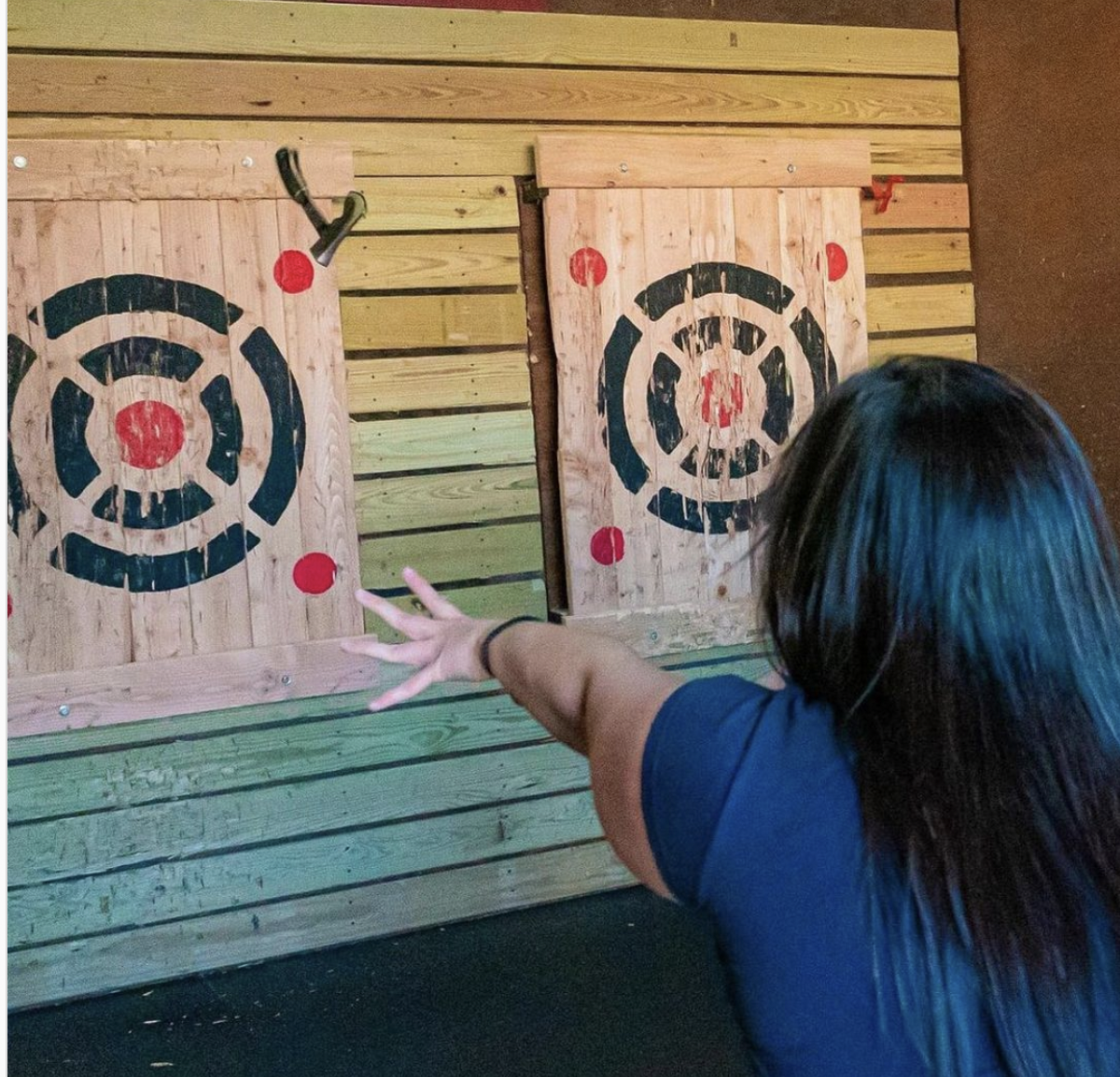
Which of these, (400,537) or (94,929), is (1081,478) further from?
(94,929)

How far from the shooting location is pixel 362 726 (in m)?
3.07

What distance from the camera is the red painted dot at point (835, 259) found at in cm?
338

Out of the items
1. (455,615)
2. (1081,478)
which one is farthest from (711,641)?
(1081,478)

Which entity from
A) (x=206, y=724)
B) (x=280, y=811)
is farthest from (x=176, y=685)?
(x=280, y=811)

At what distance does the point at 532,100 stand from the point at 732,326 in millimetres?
789

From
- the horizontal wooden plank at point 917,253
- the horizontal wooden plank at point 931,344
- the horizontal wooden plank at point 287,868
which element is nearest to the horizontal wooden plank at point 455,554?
the horizontal wooden plank at point 287,868

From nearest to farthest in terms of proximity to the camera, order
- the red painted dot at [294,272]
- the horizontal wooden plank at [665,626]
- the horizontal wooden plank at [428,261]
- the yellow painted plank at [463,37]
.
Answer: the yellow painted plank at [463,37]
the red painted dot at [294,272]
the horizontal wooden plank at [428,261]
the horizontal wooden plank at [665,626]

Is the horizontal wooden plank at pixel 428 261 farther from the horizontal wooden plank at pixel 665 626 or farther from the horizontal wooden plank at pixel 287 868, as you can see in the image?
the horizontal wooden plank at pixel 287 868

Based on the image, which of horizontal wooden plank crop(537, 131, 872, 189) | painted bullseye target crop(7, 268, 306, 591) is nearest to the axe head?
painted bullseye target crop(7, 268, 306, 591)

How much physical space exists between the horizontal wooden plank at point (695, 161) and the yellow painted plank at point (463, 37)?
0.23 meters

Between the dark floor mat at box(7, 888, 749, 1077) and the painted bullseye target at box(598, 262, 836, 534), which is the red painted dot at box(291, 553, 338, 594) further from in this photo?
the dark floor mat at box(7, 888, 749, 1077)

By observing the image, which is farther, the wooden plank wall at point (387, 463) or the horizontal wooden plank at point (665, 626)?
the horizontal wooden plank at point (665, 626)

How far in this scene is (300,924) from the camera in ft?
9.86

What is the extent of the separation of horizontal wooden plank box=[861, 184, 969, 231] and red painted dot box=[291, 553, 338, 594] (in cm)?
183
